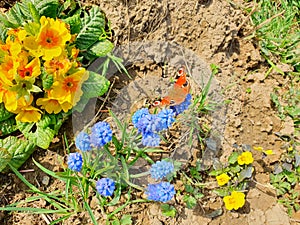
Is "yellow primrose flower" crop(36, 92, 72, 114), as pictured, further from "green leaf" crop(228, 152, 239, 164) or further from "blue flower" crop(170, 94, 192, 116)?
"green leaf" crop(228, 152, 239, 164)

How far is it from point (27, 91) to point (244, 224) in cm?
125

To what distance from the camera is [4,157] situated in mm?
2092

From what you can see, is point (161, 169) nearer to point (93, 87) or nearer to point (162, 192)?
point (162, 192)

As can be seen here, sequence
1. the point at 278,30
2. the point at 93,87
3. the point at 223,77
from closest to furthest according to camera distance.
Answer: the point at 93,87
the point at 223,77
the point at 278,30

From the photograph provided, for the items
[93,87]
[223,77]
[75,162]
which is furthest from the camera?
[223,77]

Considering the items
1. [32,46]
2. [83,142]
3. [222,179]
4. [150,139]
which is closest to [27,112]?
[32,46]

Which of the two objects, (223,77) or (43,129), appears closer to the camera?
(43,129)

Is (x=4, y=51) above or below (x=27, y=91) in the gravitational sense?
above

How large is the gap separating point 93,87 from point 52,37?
0.31 m

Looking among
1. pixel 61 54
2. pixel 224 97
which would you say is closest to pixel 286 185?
pixel 224 97

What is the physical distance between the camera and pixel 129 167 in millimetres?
2152

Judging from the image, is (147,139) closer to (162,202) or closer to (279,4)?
(162,202)

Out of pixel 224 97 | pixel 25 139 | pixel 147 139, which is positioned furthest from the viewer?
pixel 224 97

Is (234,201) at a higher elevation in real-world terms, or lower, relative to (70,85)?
lower
